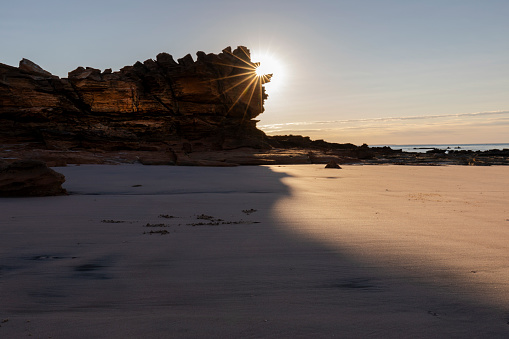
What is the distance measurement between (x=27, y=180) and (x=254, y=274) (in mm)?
4765

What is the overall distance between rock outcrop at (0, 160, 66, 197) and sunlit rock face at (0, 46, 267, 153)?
1635 cm

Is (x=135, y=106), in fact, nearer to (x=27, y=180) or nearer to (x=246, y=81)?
(x=246, y=81)

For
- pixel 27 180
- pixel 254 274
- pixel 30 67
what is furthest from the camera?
pixel 30 67

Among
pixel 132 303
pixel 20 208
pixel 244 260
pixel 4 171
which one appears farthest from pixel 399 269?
pixel 4 171

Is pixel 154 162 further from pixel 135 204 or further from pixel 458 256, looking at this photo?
pixel 458 256

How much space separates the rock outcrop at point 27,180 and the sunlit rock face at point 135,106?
53.6ft

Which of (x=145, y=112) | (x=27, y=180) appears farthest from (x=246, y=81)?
(x=27, y=180)

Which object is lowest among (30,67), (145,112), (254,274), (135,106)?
(254,274)

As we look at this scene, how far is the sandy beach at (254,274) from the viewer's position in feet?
4.52

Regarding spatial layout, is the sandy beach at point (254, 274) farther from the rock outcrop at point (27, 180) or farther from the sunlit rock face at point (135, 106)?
the sunlit rock face at point (135, 106)

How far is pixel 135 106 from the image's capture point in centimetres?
2431

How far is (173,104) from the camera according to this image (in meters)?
25.4

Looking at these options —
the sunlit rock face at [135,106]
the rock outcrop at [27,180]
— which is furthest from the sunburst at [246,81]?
the rock outcrop at [27,180]

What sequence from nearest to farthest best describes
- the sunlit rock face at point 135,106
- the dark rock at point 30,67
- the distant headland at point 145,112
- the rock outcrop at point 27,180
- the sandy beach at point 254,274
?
the sandy beach at point 254,274 < the rock outcrop at point 27,180 < the distant headland at point 145,112 < the sunlit rock face at point 135,106 < the dark rock at point 30,67
